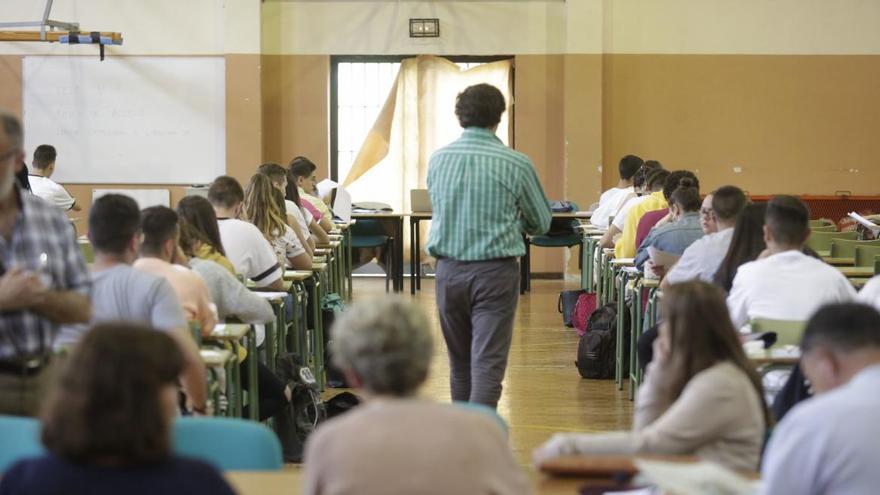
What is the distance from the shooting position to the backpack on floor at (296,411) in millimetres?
5438

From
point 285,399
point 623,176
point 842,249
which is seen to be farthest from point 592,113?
point 285,399

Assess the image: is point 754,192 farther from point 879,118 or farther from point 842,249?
point 842,249

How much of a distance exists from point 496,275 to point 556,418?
2.04 metres

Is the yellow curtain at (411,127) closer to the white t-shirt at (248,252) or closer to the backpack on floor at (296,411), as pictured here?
the white t-shirt at (248,252)

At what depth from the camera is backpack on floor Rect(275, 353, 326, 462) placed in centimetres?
544

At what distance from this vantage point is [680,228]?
21.2 ft

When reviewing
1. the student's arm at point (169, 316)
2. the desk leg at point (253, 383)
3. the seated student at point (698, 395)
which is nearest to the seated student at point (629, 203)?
the desk leg at point (253, 383)

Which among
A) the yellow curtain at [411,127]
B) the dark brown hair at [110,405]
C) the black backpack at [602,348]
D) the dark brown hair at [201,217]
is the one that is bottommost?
the black backpack at [602,348]

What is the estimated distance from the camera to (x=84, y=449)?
6.31 feet

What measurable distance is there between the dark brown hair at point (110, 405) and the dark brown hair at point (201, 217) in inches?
130

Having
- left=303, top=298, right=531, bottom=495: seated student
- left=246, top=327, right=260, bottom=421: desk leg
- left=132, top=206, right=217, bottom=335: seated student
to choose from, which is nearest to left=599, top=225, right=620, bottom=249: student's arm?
left=246, top=327, right=260, bottom=421: desk leg

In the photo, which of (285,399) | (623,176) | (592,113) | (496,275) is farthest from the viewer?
(592,113)

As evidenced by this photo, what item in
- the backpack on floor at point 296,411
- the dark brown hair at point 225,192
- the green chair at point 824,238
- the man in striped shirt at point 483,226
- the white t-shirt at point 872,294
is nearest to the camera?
the white t-shirt at point 872,294

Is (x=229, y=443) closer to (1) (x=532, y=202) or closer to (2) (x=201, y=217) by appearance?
(1) (x=532, y=202)
